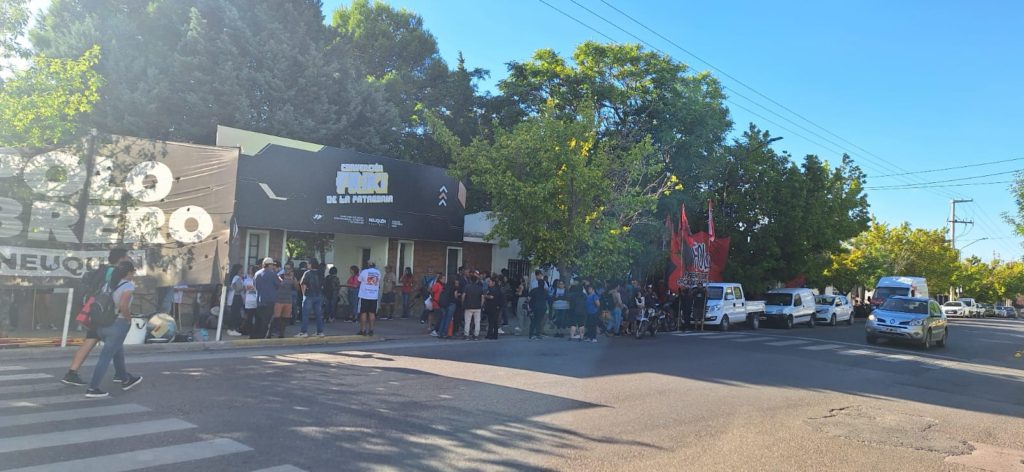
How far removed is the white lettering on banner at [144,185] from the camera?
12578mm

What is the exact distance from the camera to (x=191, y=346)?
11.7m

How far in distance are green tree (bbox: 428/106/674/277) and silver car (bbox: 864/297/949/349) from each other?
25.8 feet

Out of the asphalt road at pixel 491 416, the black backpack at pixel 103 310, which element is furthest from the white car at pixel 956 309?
the black backpack at pixel 103 310

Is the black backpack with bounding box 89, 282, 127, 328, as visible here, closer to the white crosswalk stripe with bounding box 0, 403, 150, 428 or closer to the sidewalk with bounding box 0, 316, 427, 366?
the white crosswalk stripe with bounding box 0, 403, 150, 428

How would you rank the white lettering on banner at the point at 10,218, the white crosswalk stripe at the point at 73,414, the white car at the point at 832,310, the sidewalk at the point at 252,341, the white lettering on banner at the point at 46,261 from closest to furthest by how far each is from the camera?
the white crosswalk stripe at the point at 73,414 → the sidewalk at the point at 252,341 → the white lettering on banner at the point at 46,261 → the white lettering on banner at the point at 10,218 → the white car at the point at 832,310

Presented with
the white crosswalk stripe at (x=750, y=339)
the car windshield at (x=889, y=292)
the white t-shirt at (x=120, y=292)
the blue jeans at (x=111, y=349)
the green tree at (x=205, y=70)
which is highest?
the green tree at (x=205, y=70)

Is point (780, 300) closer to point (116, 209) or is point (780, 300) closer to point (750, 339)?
point (750, 339)

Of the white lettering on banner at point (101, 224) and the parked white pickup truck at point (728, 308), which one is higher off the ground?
the white lettering on banner at point (101, 224)

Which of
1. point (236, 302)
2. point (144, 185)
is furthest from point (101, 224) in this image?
point (236, 302)

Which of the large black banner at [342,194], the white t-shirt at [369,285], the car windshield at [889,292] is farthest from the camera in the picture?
the car windshield at [889,292]

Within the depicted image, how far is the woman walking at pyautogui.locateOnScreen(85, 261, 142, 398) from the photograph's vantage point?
24.5 feet

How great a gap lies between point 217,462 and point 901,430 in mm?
7549

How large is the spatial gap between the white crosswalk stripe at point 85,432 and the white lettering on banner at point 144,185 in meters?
5.47

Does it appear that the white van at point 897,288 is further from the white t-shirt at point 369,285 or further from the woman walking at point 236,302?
the woman walking at point 236,302
